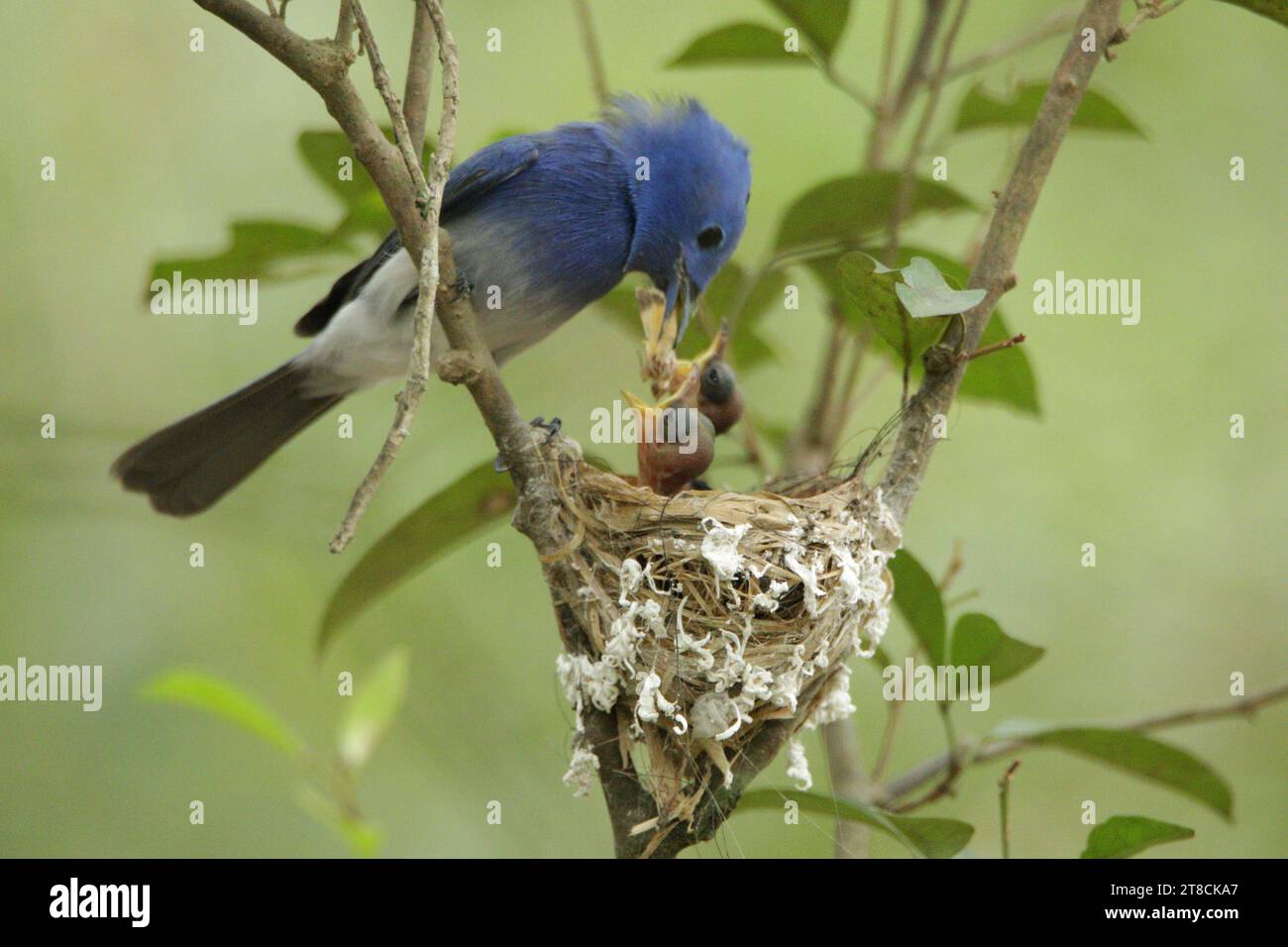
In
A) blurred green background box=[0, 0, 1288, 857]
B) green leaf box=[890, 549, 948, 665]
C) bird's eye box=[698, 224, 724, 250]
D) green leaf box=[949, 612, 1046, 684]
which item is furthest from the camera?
blurred green background box=[0, 0, 1288, 857]

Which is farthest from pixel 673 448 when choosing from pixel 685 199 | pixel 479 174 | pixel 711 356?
pixel 479 174

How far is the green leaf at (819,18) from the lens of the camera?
3.42 metres

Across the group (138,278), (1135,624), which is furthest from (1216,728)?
(138,278)

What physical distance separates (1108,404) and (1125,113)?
9.82 ft

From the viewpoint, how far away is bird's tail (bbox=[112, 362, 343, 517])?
3.87m

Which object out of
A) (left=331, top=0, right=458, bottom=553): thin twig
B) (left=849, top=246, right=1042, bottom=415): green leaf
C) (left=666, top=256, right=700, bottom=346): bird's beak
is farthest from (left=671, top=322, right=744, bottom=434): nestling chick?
(left=331, top=0, right=458, bottom=553): thin twig

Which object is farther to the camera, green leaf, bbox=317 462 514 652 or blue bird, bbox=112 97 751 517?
blue bird, bbox=112 97 751 517

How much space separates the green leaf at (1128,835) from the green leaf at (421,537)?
1.57 metres

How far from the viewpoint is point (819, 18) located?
135 inches

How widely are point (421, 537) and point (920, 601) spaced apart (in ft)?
4.05

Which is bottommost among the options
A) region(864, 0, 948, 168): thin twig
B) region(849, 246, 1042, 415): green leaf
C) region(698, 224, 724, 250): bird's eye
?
region(849, 246, 1042, 415): green leaf

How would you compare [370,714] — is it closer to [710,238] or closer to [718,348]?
[718,348]

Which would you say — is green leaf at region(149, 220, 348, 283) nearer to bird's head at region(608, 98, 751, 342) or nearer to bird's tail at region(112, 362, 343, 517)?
bird's tail at region(112, 362, 343, 517)

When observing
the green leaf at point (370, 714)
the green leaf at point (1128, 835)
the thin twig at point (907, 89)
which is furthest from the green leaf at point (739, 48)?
the green leaf at point (1128, 835)
